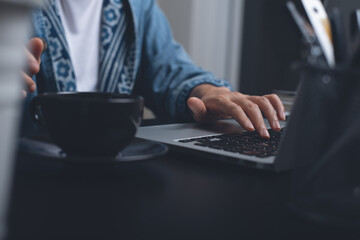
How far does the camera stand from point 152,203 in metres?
0.30

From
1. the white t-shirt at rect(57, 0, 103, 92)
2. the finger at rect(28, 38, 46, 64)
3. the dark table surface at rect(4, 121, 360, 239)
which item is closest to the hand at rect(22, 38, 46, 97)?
the finger at rect(28, 38, 46, 64)

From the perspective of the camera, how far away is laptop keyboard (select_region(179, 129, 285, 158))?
0.46 metres

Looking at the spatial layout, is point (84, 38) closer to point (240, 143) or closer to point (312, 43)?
point (240, 143)

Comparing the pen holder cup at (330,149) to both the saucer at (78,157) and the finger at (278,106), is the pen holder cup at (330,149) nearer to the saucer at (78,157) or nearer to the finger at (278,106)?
the saucer at (78,157)

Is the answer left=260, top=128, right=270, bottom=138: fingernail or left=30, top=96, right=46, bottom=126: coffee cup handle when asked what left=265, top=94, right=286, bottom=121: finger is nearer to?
left=260, top=128, right=270, bottom=138: fingernail

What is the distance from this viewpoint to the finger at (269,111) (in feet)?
2.01

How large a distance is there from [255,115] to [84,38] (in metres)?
0.57

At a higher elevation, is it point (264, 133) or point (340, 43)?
point (340, 43)

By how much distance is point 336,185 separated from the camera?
280mm

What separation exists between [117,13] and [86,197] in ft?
2.53

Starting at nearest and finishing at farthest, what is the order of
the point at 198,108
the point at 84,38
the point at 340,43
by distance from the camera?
the point at 340,43
the point at 198,108
the point at 84,38

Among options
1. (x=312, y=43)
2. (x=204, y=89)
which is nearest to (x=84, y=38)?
(x=204, y=89)

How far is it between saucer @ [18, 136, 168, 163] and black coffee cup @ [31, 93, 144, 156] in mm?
11

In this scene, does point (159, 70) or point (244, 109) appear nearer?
point (244, 109)
